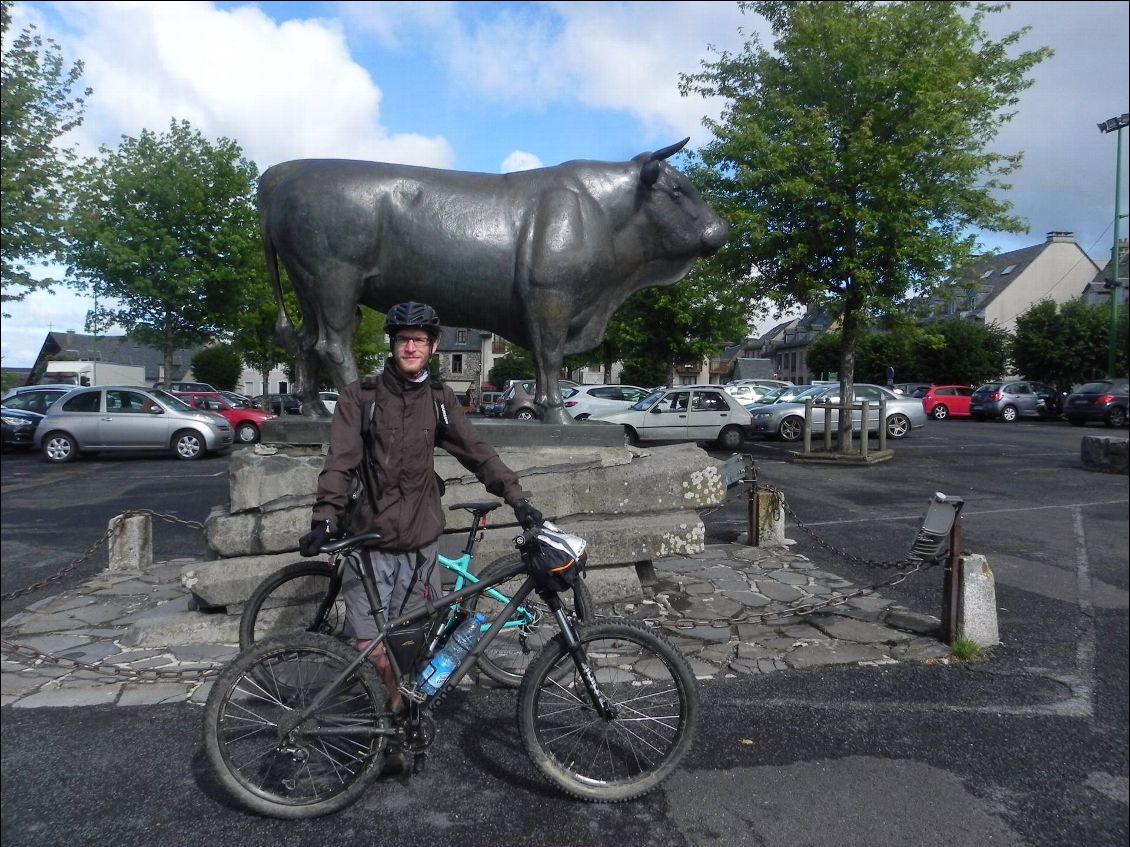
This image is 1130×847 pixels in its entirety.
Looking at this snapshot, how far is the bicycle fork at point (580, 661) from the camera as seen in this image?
3076mm

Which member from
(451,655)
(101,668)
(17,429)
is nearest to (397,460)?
(451,655)

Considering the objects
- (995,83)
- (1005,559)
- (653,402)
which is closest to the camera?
(1005,559)

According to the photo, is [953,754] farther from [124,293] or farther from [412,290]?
[124,293]

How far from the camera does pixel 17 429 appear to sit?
18766 millimetres

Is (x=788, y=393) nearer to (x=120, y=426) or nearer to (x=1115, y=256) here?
(x=120, y=426)

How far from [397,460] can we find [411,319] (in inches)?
23.1

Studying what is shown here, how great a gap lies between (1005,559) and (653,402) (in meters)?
11.0

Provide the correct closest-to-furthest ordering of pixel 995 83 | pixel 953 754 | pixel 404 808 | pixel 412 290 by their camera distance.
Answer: pixel 404 808
pixel 953 754
pixel 412 290
pixel 995 83

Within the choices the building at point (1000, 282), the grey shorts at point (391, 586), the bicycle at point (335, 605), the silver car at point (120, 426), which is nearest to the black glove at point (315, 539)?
the grey shorts at point (391, 586)

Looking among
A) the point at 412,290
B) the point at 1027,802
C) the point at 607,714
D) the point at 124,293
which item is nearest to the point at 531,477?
the point at 412,290

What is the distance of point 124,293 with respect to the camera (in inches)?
979

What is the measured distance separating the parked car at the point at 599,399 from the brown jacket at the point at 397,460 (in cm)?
1555

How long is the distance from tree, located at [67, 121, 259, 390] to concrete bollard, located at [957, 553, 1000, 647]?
23742mm

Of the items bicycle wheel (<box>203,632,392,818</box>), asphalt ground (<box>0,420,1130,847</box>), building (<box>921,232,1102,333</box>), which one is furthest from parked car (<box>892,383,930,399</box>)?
bicycle wheel (<box>203,632,392,818</box>)
